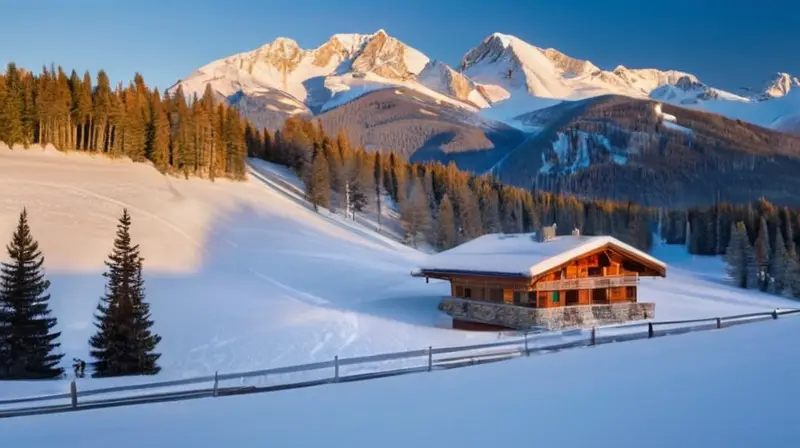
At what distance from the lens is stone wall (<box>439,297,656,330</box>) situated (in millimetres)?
32750

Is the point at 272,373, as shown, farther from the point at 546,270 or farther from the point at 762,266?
the point at 762,266

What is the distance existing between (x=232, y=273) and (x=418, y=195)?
1514 inches

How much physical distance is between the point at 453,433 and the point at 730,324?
20.8 m

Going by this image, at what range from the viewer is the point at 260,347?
29141 mm

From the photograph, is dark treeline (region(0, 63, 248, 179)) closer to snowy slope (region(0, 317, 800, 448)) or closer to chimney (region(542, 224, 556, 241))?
chimney (region(542, 224, 556, 241))

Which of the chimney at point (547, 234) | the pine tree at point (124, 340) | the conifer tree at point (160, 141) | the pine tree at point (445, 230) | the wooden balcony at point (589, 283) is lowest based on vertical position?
the pine tree at point (124, 340)

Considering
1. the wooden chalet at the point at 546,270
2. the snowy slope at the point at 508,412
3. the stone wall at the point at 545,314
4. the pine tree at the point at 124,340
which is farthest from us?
the stone wall at the point at 545,314

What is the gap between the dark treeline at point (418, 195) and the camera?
81.4 metres

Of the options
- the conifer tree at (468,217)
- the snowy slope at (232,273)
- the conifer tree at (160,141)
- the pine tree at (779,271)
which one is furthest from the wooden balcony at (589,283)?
the conifer tree at (468,217)

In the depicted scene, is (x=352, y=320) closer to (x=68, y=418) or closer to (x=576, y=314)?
(x=576, y=314)

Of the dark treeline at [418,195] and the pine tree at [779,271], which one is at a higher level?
the dark treeline at [418,195]

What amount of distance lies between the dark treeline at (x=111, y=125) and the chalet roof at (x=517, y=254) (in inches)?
1768

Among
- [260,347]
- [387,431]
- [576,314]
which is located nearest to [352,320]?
[260,347]

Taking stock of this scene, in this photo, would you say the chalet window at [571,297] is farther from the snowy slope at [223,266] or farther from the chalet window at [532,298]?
the snowy slope at [223,266]
